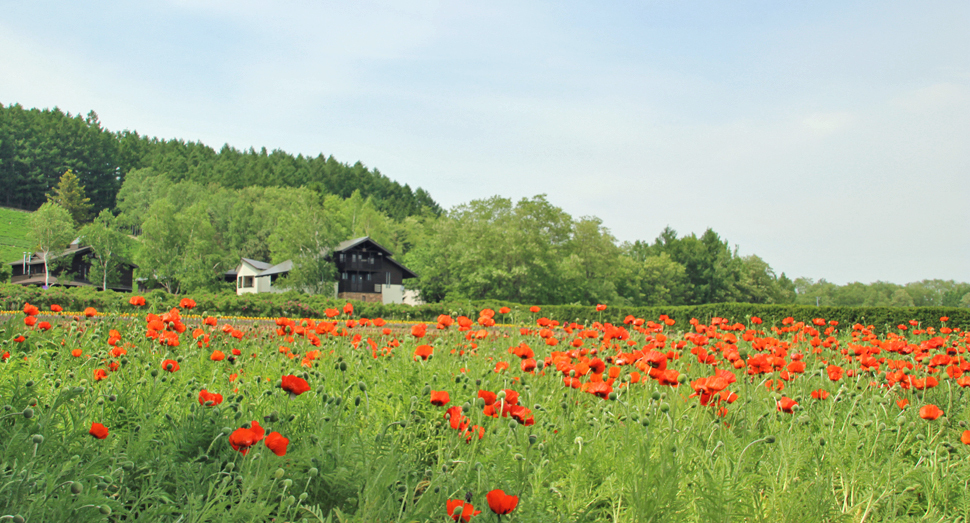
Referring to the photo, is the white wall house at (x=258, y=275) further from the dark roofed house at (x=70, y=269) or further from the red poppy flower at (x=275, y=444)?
the red poppy flower at (x=275, y=444)

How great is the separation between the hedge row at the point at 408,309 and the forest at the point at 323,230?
13.6m

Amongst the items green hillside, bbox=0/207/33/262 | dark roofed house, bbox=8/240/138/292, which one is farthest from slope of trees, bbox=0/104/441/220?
dark roofed house, bbox=8/240/138/292

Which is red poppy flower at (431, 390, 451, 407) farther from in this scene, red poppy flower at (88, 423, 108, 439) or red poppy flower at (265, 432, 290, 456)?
red poppy flower at (88, 423, 108, 439)

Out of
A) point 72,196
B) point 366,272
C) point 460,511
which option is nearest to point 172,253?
point 366,272

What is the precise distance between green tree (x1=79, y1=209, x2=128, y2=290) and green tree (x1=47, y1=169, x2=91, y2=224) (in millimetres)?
32287

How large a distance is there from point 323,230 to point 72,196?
5676 cm

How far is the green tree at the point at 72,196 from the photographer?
75812 millimetres

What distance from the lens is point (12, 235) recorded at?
6488cm

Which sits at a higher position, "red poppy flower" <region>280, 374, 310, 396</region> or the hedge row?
"red poppy flower" <region>280, 374, 310, 396</region>

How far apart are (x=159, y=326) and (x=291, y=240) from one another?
133ft

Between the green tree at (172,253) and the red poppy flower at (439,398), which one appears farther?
the green tree at (172,253)

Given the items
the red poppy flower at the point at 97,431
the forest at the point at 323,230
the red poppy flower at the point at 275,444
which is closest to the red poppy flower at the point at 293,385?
the red poppy flower at the point at 275,444

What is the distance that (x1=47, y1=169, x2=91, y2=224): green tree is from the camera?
249 ft

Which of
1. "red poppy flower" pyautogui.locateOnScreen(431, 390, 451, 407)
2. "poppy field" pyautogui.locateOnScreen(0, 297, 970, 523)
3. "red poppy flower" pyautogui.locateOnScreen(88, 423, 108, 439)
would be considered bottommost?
"poppy field" pyautogui.locateOnScreen(0, 297, 970, 523)
